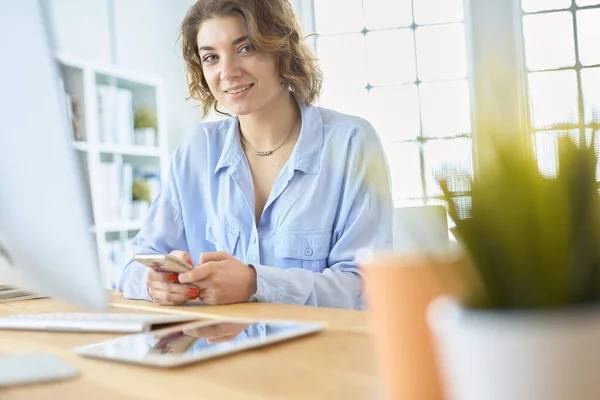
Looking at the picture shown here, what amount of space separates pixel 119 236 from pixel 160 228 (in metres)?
2.33

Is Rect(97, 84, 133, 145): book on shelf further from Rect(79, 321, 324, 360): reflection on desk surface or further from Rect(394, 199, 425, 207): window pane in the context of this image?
Rect(394, 199, 425, 207): window pane

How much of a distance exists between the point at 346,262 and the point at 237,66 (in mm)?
649

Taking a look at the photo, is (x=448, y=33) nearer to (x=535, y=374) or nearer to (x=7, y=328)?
(x=7, y=328)

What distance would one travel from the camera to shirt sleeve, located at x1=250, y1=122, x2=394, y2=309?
134cm

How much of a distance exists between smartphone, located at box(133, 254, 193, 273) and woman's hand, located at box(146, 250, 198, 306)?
0.03 metres

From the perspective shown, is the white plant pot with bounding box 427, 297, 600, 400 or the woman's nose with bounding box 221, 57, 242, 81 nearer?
the white plant pot with bounding box 427, 297, 600, 400

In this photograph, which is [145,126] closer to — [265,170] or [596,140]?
[265,170]

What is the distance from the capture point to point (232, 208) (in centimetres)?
178

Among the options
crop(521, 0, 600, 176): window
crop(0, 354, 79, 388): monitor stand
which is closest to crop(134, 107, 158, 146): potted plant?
crop(521, 0, 600, 176): window

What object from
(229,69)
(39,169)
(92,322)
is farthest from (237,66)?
(39,169)

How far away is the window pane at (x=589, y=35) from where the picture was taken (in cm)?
408

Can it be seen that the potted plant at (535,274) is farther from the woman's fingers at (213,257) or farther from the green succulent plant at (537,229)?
the woman's fingers at (213,257)

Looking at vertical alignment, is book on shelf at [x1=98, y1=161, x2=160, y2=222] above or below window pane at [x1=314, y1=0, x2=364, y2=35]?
below

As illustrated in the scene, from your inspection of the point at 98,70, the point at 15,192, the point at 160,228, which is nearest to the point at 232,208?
the point at 160,228
